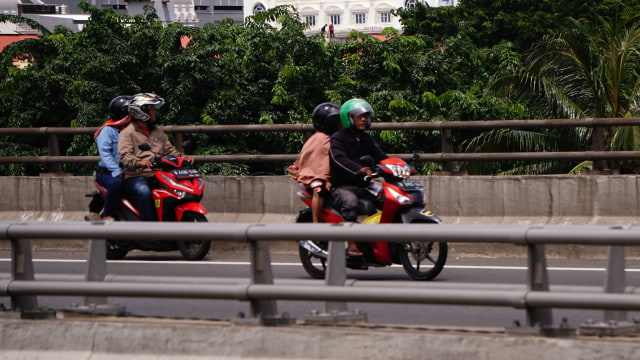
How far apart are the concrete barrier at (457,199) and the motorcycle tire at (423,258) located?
171 centimetres

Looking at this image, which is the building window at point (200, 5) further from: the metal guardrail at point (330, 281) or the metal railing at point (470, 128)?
the metal guardrail at point (330, 281)

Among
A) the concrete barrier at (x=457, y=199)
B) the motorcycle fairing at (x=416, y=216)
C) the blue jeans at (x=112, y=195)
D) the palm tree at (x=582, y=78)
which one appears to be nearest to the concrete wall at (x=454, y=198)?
the concrete barrier at (x=457, y=199)

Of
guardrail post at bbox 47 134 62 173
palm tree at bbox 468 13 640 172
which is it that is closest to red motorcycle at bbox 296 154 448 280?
guardrail post at bbox 47 134 62 173

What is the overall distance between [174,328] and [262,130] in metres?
7.52

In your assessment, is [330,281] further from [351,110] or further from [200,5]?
[200,5]

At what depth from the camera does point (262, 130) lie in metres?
13.0

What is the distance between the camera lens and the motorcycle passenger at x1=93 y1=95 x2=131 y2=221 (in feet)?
37.9

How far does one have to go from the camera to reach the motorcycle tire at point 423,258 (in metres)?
9.04

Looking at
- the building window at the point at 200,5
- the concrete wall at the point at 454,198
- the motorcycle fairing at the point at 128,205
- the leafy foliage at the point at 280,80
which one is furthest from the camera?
the building window at the point at 200,5

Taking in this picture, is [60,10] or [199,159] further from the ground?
[60,10]

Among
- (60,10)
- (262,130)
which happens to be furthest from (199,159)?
(60,10)

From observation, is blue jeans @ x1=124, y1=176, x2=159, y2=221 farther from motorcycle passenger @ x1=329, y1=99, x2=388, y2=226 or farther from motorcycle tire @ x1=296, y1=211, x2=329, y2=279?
motorcycle passenger @ x1=329, y1=99, x2=388, y2=226

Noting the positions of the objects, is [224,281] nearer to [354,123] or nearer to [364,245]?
[364,245]

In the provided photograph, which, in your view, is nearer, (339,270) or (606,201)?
(339,270)
